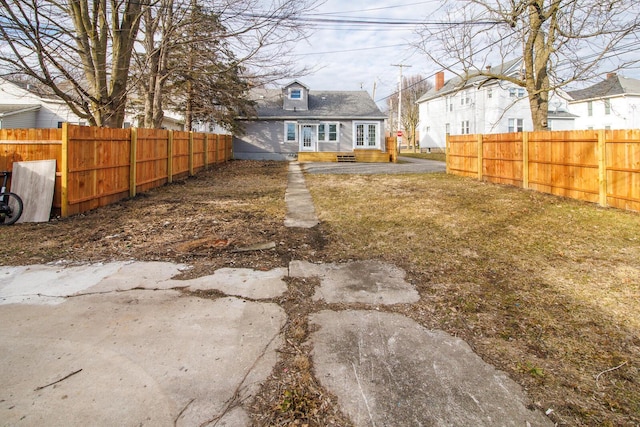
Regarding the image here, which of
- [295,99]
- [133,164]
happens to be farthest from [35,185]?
[295,99]

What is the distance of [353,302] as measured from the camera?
3379 millimetres

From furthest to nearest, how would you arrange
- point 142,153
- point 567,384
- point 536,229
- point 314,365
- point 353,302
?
point 142,153
point 536,229
point 353,302
point 314,365
point 567,384

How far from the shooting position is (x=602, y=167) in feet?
25.0

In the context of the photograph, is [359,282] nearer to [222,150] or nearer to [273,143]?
[222,150]

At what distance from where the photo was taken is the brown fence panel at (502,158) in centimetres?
1072

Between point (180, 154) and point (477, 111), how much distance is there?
83.7 feet

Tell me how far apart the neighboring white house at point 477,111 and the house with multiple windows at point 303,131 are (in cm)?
564

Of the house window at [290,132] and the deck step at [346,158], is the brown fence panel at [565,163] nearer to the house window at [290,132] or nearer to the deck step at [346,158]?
the deck step at [346,158]

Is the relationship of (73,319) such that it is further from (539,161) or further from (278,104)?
(278,104)

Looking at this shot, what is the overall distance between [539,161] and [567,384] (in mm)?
8980

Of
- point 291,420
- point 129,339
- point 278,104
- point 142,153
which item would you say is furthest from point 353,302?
point 278,104

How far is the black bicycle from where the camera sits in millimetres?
6137

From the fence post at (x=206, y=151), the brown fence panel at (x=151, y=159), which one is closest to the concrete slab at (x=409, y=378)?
the brown fence panel at (x=151, y=159)

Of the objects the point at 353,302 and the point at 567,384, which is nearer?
the point at 567,384
